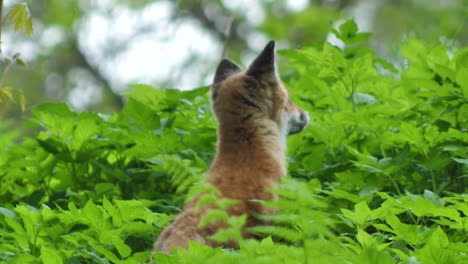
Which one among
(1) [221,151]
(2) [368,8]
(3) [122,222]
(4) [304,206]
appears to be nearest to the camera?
(4) [304,206]

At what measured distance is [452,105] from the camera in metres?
6.87

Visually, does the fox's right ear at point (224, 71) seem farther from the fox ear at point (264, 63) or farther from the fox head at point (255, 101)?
the fox ear at point (264, 63)

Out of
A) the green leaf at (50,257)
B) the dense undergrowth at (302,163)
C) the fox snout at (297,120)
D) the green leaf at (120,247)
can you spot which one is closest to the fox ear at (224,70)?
the dense undergrowth at (302,163)

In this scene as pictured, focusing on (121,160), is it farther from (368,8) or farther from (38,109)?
(368,8)

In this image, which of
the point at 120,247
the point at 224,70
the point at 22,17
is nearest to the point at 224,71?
the point at 224,70

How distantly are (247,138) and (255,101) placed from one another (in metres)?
0.37

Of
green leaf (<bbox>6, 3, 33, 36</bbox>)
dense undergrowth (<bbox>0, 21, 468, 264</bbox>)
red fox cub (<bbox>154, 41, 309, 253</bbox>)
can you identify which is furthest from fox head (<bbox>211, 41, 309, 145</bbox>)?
green leaf (<bbox>6, 3, 33, 36</bbox>)

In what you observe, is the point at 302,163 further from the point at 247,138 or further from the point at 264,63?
the point at 264,63

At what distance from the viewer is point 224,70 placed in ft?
24.1

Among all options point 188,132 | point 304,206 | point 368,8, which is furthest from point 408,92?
point 368,8

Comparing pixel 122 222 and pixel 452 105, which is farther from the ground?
pixel 452 105

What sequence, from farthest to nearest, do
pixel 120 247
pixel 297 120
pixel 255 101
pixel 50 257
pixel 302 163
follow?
pixel 297 120 < pixel 302 163 < pixel 255 101 < pixel 120 247 < pixel 50 257

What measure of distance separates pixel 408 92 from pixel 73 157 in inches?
Result: 103

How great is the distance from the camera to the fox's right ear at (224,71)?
728 cm
